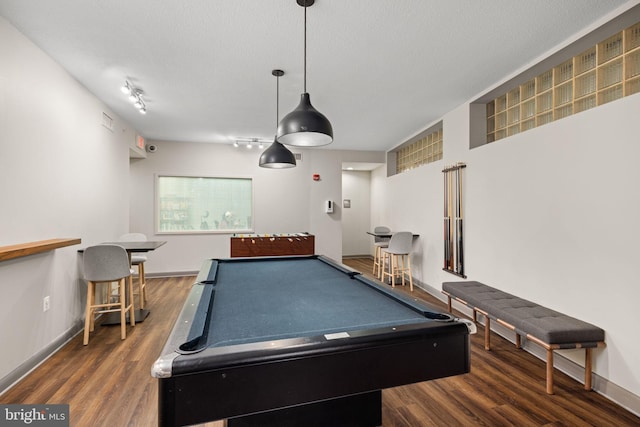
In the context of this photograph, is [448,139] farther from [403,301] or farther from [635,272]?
[403,301]

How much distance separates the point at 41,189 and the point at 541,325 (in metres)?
4.17

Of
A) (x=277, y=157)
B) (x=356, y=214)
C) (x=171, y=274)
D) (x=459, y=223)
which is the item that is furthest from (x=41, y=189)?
(x=356, y=214)

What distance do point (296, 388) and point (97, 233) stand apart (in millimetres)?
3711

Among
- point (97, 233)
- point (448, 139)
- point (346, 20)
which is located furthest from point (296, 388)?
point (448, 139)

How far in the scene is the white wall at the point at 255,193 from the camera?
5703mm

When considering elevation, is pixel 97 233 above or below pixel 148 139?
below

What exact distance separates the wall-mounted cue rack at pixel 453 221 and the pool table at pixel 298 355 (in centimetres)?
246

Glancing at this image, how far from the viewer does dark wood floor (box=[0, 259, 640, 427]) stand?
6.10ft

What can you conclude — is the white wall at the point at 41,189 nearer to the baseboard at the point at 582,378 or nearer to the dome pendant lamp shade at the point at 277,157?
the dome pendant lamp shade at the point at 277,157

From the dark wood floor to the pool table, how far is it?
613 millimetres

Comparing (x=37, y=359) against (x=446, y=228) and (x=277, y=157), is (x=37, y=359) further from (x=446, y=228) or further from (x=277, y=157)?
(x=446, y=228)

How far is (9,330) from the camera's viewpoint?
2.19m

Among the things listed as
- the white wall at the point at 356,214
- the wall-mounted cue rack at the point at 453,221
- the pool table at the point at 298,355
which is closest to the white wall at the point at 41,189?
the pool table at the point at 298,355

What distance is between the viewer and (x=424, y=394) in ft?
7.04
